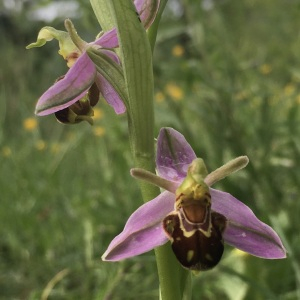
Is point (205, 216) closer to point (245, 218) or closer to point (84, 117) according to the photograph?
point (245, 218)

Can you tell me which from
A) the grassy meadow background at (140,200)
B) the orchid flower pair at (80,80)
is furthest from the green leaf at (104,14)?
the grassy meadow background at (140,200)

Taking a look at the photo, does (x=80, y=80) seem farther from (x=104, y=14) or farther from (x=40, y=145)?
(x=40, y=145)

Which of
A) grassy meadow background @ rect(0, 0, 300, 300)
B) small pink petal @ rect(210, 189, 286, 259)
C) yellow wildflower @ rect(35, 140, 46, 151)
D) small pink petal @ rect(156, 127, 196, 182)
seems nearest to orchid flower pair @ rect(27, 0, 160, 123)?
small pink petal @ rect(156, 127, 196, 182)

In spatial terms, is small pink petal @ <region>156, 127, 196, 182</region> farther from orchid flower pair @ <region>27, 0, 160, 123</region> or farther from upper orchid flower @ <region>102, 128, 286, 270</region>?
orchid flower pair @ <region>27, 0, 160, 123</region>

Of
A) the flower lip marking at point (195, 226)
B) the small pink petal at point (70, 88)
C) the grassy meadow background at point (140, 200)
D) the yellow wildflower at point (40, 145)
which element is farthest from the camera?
the yellow wildflower at point (40, 145)

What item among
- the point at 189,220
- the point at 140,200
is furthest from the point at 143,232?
the point at 140,200

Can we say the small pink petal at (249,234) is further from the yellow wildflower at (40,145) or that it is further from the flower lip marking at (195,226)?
the yellow wildflower at (40,145)
